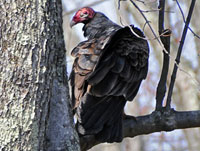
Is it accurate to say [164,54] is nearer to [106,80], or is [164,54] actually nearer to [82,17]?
[106,80]

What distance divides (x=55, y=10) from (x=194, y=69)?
5530 mm

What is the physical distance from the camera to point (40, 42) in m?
2.44

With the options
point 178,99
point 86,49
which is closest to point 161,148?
point 178,99

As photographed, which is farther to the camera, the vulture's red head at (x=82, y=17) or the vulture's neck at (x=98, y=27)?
the vulture's red head at (x=82, y=17)

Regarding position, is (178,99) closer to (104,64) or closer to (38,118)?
(104,64)

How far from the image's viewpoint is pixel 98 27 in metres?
4.86

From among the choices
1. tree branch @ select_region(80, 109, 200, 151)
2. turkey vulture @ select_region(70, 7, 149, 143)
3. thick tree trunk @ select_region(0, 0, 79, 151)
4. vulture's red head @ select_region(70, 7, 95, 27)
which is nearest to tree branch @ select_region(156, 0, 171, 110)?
tree branch @ select_region(80, 109, 200, 151)

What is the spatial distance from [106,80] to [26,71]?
1256 mm

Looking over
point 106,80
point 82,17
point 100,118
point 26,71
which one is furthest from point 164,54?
point 82,17

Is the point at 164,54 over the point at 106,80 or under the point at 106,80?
over

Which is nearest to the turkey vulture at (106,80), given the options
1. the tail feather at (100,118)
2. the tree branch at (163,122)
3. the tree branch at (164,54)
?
the tail feather at (100,118)

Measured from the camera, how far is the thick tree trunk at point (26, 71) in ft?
A: 7.63

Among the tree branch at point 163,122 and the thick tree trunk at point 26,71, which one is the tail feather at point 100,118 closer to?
the tree branch at point 163,122

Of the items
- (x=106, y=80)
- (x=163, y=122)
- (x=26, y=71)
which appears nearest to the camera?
(x=26, y=71)
